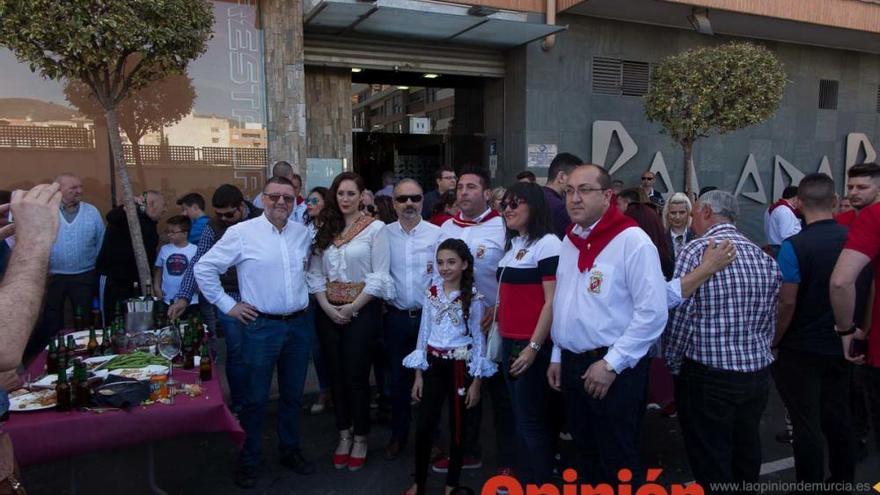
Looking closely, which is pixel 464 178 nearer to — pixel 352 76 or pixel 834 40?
pixel 352 76

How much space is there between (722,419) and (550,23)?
8.11 meters

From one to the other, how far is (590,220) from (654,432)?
8.31ft

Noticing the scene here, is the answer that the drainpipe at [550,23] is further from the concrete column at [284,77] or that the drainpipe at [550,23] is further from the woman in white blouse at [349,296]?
the woman in white blouse at [349,296]

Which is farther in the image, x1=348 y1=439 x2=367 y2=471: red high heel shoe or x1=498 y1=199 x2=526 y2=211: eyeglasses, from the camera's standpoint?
x1=348 y1=439 x2=367 y2=471: red high heel shoe

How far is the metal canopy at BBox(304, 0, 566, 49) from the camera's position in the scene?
8172 mm

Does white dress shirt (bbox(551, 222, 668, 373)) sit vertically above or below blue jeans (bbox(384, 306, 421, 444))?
above

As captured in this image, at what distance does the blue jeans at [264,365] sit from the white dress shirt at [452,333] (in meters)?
0.84

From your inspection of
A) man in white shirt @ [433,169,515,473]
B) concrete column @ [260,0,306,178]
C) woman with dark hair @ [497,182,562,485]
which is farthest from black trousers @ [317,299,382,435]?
concrete column @ [260,0,306,178]

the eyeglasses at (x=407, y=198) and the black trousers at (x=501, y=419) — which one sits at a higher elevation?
the eyeglasses at (x=407, y=198)

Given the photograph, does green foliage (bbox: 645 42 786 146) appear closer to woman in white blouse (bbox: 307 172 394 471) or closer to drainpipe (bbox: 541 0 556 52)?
drainpipe (bbox: 541 0 556 52)

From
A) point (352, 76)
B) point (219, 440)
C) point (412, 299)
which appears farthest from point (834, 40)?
point (219, 440)

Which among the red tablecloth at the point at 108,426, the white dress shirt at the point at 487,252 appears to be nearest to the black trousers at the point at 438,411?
the white dress shirt at the point at 487,252

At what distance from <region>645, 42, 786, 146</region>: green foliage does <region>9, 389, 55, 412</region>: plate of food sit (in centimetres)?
839

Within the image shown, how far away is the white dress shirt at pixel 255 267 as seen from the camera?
3.68m
